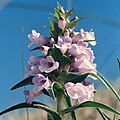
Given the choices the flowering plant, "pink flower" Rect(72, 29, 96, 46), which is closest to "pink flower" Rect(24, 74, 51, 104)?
the flowering plant

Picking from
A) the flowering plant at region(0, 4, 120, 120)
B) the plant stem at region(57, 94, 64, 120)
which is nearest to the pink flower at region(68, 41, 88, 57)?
the flowering plant at region(0, 4, 120, 120)

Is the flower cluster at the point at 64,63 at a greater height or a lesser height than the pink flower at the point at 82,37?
lesser

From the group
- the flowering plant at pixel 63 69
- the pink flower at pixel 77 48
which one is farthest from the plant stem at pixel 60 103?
the pink flower at pixel 77 48

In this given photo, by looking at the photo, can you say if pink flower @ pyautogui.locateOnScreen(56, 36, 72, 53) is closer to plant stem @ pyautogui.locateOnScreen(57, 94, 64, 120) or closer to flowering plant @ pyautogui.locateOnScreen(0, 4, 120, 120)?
flowering plant @ pyautogui.locateOnScreen(0, 4, 120, 120)

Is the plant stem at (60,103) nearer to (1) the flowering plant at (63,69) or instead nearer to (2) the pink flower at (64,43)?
(1) the flowering plant at (63,69)

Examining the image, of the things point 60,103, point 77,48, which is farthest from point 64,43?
point 60,103

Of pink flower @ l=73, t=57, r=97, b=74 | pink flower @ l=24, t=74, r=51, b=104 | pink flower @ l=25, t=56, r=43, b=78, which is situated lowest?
pink flower @ l=24, t=74, r=51, b=104

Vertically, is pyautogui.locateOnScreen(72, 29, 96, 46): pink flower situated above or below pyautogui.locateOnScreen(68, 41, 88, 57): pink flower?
above

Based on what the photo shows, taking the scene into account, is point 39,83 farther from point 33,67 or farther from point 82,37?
point 82,37

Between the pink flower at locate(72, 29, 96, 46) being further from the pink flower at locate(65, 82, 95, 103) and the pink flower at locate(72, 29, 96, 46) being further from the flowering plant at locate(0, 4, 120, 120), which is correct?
the pink flower at locate(65, 82, 95, 103)
